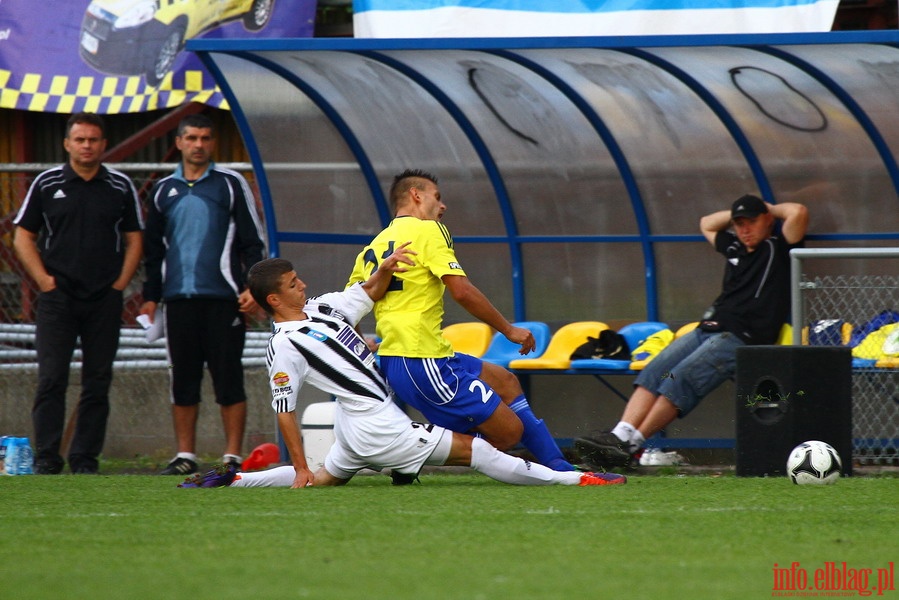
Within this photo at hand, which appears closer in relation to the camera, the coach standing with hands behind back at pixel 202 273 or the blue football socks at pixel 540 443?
the blue football socks at pixel 540 443

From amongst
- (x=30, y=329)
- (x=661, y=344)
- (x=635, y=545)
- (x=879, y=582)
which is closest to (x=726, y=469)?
(x=661, y=344)

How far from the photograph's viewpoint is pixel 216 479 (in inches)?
255

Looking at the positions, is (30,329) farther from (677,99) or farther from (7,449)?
(677,99)

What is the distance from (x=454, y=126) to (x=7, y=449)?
11.7 feet

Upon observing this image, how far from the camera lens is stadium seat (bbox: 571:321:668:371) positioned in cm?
840

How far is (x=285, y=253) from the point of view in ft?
30.5

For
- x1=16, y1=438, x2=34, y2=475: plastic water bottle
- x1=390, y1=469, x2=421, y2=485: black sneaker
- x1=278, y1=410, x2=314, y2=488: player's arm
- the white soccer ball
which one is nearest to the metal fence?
the white soccer ball

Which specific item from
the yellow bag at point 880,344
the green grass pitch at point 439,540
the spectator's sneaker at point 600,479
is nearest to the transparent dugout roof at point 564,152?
the yellow bag at point 880,344

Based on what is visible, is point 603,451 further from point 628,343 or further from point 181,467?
point 181,467

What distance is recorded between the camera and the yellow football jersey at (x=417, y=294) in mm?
6387

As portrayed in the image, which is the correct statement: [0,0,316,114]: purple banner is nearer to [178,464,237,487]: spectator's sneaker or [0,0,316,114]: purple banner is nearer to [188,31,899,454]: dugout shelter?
[188,31,899,454]: dugout shelter

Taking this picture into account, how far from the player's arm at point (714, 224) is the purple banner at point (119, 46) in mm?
A: 3487

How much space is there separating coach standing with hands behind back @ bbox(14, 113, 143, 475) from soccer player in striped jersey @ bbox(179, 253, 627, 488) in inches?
71.8

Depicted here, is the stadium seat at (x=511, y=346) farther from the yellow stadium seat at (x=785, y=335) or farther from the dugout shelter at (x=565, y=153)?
the yellow stadium seat at (x=785, y=335)
